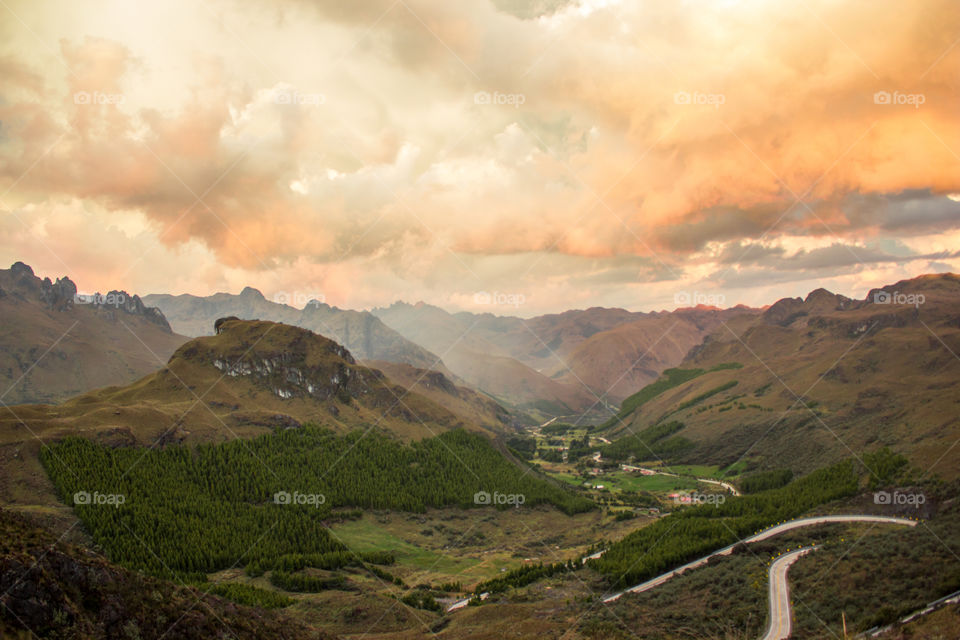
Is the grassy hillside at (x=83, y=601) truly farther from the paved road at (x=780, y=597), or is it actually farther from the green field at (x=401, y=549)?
the green field at (x=401, y=549)

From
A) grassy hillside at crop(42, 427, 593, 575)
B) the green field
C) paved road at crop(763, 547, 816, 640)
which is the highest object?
grassy hillside at crop(42, 427, 593, 575)

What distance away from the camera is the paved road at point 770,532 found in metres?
103

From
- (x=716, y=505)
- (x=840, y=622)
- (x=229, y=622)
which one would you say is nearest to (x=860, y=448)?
(x=716, y=505)

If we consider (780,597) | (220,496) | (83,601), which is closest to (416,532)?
(220,496)

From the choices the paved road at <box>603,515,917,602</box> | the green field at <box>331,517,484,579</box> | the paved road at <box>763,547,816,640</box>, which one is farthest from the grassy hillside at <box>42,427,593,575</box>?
the paved road at <box>763,547,816,640</box>

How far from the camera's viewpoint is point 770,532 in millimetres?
122562

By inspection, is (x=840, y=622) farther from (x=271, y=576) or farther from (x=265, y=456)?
(x=265, y=456)

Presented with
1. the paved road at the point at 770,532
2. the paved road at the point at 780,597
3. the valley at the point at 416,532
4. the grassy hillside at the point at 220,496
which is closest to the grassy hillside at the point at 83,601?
the valley at the point at 416,532

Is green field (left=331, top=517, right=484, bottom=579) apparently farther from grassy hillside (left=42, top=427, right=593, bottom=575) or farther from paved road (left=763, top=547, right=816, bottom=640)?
paved road (left=763, top=547, right=816, bottom=640)

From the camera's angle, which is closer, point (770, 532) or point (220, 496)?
point (770, 532)

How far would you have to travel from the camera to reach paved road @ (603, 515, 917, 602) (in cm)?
10326

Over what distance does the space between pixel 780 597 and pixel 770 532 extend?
47652 mm

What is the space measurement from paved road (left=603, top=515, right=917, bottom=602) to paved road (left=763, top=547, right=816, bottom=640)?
15.6m

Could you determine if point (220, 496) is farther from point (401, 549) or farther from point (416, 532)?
point (416, 532)
